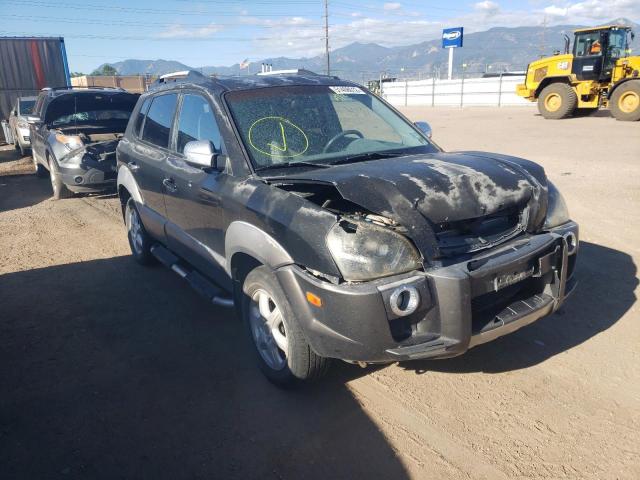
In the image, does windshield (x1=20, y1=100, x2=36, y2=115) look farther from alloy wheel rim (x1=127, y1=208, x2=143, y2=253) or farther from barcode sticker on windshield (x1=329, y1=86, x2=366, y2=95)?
barcode sticker on windshield (x1=329, y1=86, x2=366, y2=95)

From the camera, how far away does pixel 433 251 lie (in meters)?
2.60

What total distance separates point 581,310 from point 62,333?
168 inches

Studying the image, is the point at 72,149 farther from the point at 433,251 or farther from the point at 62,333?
the point at 433,251

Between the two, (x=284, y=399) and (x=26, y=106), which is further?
(x=26, y=106)

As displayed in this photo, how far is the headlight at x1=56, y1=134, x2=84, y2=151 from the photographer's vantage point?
8513mm

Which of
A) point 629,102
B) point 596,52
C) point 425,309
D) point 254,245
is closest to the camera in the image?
point 425,309

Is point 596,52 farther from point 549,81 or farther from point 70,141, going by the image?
point 70,141

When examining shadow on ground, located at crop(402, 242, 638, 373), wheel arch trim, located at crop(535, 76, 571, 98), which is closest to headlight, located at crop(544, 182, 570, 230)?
shadow on ground, located at crop(402, 242, 638, 373)

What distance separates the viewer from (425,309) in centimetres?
256

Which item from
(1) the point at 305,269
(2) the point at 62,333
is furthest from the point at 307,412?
(2) the point at 62,333

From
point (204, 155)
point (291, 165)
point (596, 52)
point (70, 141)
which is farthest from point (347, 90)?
point (596, 52)

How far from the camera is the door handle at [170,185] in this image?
166 inches

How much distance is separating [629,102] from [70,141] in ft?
58.4

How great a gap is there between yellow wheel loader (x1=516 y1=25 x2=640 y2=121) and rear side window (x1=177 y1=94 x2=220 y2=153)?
1783cm
